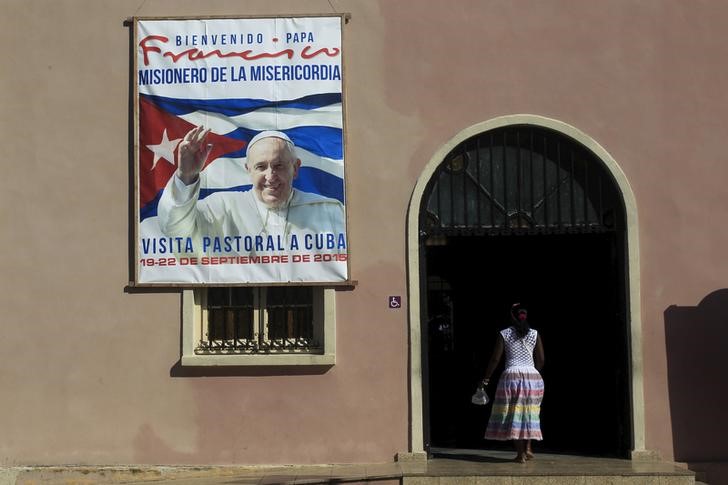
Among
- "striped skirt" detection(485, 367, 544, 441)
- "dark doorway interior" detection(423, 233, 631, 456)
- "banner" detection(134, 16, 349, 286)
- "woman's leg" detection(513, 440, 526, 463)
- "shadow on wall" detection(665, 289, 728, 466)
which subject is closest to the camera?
"striped skirt" detection(485, 367, 544, 441)

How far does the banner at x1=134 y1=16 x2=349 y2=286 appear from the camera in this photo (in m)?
10.5

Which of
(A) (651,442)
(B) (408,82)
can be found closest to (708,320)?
(A) (651,442)

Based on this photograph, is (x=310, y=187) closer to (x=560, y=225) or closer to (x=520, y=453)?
(x=560, y=225)

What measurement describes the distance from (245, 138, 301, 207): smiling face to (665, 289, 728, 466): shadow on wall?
425 cm

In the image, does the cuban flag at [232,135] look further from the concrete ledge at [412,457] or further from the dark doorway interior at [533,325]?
the concrete ledge at [412,457]

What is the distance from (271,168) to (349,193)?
0.88 metres

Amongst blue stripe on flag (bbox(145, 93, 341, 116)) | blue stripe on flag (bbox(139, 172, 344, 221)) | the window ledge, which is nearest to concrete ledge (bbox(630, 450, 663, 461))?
the window ledge

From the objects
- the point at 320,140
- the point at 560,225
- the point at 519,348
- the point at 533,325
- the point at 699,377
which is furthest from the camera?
the point at 533,325

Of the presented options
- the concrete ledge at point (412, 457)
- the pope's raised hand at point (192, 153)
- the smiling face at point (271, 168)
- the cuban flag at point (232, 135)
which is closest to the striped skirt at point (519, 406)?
the concrete ledge at point (412, 457)

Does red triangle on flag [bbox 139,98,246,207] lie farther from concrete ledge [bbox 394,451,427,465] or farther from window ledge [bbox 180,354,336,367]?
concrete ledge [bbox 394,451,427,465]

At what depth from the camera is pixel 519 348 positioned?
10.2 meters

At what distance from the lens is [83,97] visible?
10.7 m

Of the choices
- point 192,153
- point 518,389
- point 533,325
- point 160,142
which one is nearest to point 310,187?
point 192,153

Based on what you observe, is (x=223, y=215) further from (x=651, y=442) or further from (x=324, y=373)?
(x=651, y=442)
